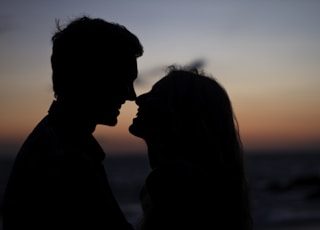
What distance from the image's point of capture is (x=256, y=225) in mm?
16672

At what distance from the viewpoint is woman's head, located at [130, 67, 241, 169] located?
8.34ft

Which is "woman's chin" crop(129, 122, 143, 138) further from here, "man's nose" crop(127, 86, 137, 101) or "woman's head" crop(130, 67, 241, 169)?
"man's nose" crop(127, 86, 137, 101)

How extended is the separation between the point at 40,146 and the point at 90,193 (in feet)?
0.85

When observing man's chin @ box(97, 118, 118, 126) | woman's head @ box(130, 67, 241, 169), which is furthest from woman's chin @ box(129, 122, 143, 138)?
man's chin @ box(97, 118, 118, 126)

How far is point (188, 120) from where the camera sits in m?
2.58

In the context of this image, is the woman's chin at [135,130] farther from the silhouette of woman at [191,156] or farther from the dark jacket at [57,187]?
the dark jacket at [57,187]

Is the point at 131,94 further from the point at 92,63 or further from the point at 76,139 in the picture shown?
the point at 76,139

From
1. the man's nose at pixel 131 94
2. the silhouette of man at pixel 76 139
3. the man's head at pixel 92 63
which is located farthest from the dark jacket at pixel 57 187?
the man's nose at pixel 131 94

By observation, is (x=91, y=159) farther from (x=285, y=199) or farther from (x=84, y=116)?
(x=285, y=199)

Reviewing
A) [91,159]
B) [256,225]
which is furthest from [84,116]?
[256,225]

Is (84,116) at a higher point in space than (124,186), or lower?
lower

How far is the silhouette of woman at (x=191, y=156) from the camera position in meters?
2.43

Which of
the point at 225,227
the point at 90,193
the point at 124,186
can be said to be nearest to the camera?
the point at 90,193

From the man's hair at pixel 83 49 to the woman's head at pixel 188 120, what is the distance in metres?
0.30
